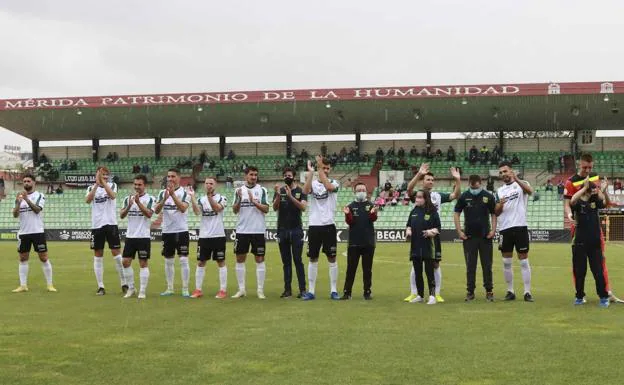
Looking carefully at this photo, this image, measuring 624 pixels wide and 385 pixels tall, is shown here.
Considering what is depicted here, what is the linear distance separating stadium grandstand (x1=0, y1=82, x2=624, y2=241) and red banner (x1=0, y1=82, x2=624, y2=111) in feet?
0.19

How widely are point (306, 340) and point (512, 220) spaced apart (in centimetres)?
514

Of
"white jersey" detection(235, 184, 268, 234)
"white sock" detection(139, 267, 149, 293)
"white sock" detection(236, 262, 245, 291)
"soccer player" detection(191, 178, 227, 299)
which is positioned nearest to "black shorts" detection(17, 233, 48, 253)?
"white sock" detection(139, 267, 149, 293)

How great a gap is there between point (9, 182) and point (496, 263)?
131 ft

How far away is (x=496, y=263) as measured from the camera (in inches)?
843

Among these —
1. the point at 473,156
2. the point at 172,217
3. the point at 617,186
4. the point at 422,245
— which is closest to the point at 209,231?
the point at 172,217

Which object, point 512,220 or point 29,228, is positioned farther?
point 29,228

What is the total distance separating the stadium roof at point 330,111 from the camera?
3925cm

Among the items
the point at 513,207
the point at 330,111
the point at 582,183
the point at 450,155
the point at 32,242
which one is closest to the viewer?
the point at 582,183

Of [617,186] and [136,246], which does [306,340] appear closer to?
[136,246]

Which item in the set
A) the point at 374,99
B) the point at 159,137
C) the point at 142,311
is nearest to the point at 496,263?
the point at 142,311

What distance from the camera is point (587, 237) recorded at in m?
10.9

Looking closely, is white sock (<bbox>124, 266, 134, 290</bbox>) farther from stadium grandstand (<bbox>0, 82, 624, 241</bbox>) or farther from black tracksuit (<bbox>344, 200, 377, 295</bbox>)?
stadium grandstand (<bbox>0, 82, 624, 241</bbox>)

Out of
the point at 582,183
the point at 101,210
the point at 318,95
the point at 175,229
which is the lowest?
the point at 175,229

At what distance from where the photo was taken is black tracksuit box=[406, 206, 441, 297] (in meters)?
11.5
